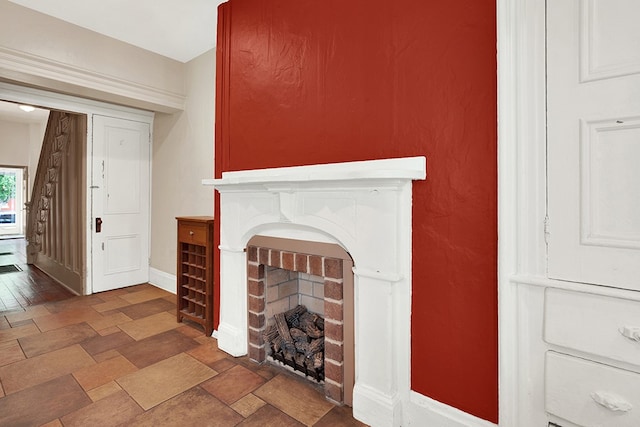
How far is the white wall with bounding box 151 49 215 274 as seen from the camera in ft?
11.7

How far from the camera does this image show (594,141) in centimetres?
120

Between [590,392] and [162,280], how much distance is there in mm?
4264

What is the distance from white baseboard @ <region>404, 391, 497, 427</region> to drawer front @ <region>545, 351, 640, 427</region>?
0.32m

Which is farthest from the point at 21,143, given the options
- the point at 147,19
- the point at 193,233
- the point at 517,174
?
the point at 517,174

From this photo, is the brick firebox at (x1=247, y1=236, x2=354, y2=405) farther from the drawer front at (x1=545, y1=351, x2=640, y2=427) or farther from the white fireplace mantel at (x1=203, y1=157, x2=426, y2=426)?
the drawer front at (x1=545, y1=351, x2=640, y2=427)

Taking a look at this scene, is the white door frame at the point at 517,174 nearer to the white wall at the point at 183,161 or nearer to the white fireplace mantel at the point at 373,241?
the white fireplace mantel at the point at 373,241

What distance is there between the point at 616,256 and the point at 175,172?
160 inches

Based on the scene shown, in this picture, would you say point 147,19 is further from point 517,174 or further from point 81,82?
point 517,174

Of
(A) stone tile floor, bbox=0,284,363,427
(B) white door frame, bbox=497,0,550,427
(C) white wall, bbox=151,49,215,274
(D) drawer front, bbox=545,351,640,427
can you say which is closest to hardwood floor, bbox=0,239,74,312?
(A) stone tile floor, bbox=0,284,363,427

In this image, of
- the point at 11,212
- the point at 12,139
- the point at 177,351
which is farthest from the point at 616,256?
the point at 11,212

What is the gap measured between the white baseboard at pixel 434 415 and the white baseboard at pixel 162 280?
3255 mm

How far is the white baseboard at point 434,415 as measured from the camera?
1503 mm

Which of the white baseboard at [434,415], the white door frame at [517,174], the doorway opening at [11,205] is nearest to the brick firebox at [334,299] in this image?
the white baseboard at [434,415]

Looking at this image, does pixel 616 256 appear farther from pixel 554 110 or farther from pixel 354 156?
pixel 354 156
